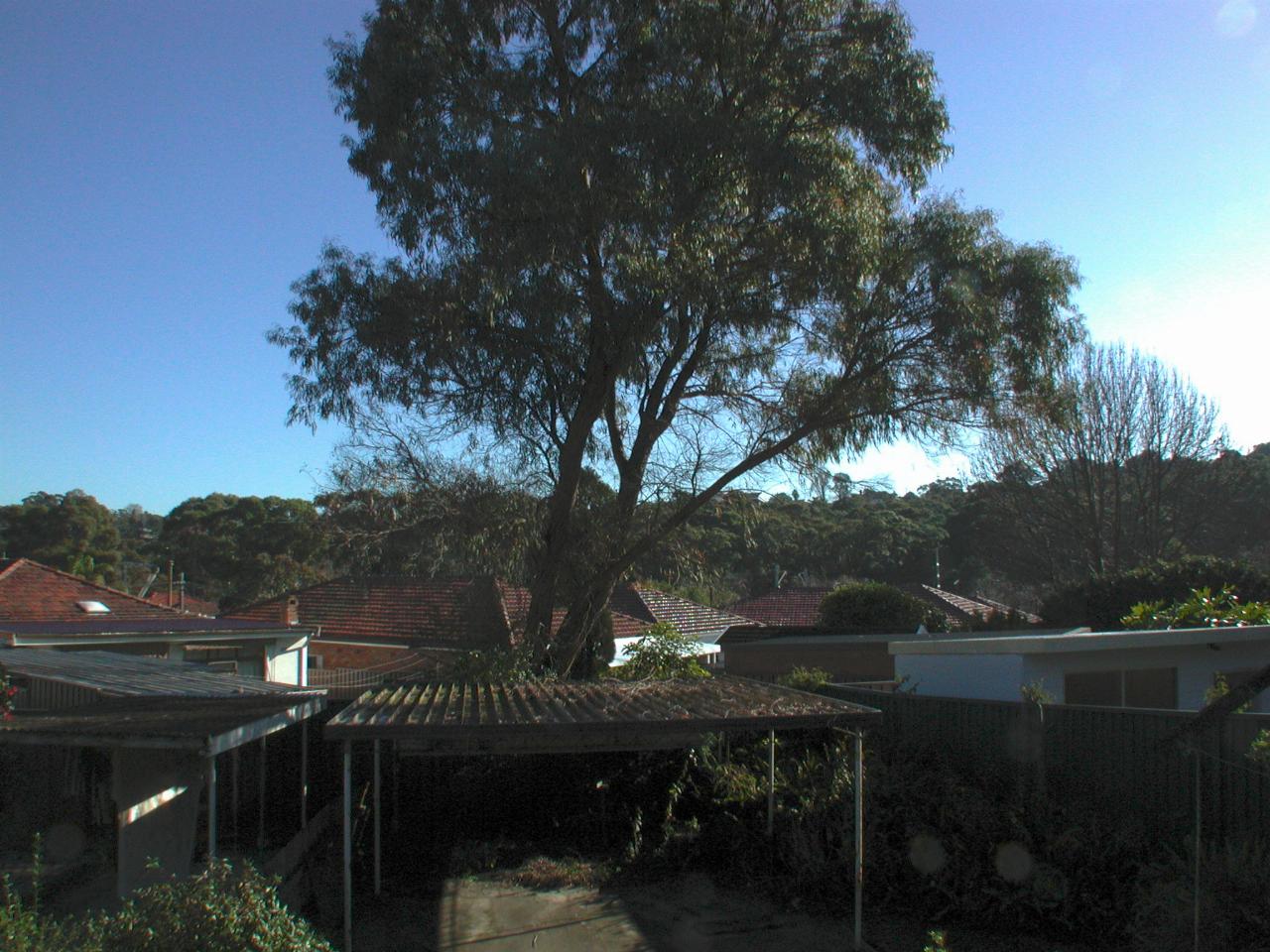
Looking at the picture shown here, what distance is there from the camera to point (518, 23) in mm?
16531

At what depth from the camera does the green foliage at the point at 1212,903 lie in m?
7.53

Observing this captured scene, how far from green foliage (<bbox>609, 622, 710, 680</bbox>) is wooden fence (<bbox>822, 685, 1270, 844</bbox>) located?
13.2 feet

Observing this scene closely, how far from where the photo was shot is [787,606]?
45.8m

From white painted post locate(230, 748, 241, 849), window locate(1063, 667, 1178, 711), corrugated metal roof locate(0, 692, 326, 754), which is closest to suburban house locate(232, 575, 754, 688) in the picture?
white painted post locate(230, 748, 241, 849)

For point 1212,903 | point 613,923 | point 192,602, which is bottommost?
point 613,923

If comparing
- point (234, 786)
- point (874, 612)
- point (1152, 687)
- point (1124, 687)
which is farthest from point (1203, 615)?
point (234, 786)

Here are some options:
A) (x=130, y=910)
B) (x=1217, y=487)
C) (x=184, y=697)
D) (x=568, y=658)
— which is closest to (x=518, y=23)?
(x=568, y=658)

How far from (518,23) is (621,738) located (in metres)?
11.2

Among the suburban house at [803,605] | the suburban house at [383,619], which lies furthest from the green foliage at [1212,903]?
the suburban house at [803,605]

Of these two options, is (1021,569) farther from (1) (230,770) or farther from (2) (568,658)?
(1) (230,770)

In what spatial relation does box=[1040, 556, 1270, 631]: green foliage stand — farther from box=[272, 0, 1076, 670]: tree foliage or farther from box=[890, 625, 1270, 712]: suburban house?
box=[272, 0, 1076, 670]: tree foliage

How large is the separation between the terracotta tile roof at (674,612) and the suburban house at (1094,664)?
66.4 feet

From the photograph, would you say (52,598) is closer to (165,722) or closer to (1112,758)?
(165,722)

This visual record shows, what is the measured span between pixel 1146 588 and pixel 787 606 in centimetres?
2029
